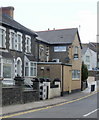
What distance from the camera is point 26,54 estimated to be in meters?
29.2

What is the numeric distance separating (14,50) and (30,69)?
378 centimetres

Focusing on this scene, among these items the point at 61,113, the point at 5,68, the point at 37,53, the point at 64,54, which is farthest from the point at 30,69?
the point at 61,113

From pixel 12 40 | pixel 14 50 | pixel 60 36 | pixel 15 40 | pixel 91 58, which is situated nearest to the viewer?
pixel 14 50

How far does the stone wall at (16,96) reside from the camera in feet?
57.9

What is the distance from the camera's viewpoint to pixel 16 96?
1898 centimetres

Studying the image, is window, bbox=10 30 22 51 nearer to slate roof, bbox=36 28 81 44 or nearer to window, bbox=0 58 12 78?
window, bbox=0 58 12 78

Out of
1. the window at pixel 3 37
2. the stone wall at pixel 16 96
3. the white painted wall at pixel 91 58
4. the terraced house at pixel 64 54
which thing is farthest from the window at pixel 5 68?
the white painted wall at pixel 91 58

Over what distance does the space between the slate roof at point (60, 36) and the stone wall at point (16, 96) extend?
1566cm

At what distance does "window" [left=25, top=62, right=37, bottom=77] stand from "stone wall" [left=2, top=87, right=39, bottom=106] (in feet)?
24.1

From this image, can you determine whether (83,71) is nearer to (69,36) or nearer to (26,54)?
(69,36)

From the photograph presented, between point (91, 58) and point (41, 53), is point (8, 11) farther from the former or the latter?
point (91, 58)

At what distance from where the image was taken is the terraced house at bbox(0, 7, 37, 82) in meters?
24.7

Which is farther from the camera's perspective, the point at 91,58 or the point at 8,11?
the point at 91,58

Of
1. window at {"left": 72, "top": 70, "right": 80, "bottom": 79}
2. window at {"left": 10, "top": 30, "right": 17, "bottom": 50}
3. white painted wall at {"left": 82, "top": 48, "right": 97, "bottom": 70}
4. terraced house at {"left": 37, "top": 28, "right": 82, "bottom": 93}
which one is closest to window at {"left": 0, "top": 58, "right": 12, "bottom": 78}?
window at {"left": 10, "top": 30, "right": 17, "bottom": 50}
